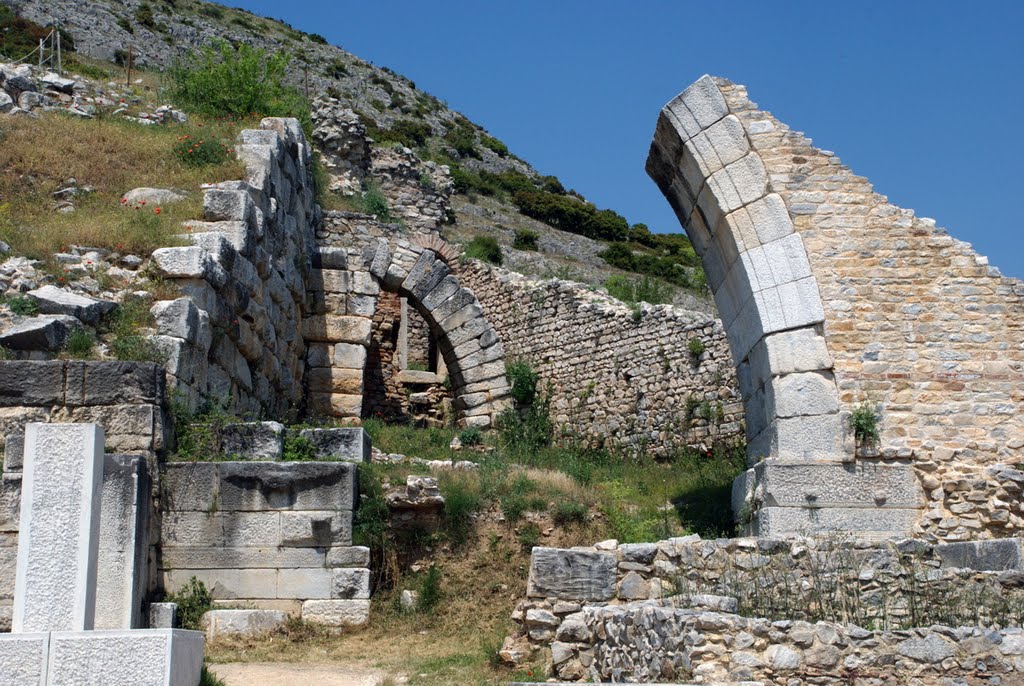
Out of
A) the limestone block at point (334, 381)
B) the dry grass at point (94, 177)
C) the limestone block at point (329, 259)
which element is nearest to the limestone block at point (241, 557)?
the dry grass at point (94, 177)

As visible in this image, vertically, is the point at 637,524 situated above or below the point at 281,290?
below

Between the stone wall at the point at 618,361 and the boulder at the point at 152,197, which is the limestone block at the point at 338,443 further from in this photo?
the stone wall at the point at 618,361

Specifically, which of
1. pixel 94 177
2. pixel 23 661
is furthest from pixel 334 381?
pixel 23 661

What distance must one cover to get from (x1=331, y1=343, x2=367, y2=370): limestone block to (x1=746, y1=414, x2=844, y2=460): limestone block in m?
6.97

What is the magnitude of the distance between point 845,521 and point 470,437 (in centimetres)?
773

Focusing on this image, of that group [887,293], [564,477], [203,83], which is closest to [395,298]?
[203,83]

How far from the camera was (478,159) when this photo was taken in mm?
46125

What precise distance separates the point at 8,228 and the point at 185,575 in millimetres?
3961

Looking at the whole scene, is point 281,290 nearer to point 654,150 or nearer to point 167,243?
point 167,243

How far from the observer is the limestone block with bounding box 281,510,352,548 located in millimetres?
8742

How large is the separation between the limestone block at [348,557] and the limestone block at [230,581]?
1.40 ft

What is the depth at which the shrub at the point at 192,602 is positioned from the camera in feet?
27.3

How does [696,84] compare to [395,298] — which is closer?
[696,84]

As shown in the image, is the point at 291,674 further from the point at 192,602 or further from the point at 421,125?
the point at 421,125
